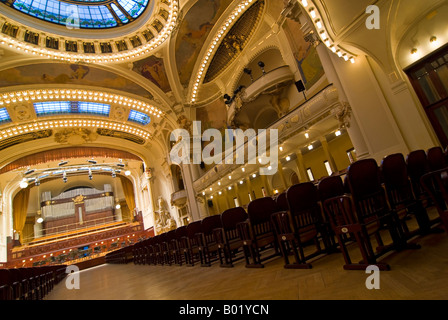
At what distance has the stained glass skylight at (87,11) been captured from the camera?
485 inches

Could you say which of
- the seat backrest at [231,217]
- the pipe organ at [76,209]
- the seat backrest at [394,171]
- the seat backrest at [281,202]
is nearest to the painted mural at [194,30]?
the seat backrest at [231,217]

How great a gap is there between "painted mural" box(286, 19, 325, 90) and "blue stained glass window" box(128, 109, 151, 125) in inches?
478

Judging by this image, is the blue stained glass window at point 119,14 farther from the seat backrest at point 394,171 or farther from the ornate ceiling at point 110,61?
the seat backrest at point 394,171

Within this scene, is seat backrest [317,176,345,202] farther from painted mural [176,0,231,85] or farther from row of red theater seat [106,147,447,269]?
painted mural [176,0,231,85]

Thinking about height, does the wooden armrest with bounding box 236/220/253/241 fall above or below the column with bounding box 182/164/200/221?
below

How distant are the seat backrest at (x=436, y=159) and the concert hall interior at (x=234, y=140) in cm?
2

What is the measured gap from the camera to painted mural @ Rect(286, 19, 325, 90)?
9602 mm

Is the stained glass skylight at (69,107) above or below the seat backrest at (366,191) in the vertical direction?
above
